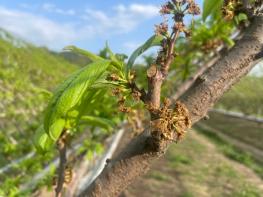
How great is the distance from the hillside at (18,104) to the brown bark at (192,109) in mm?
693

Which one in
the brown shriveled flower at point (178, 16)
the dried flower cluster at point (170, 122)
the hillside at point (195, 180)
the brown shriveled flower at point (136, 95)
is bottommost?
the hillside at point (195, 180)

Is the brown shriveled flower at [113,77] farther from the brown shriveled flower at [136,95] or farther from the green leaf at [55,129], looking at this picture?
the green leaf at [55,129]

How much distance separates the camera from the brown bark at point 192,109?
92cm

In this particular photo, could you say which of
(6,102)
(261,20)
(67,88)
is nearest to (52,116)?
(67,88)

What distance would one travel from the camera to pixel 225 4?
44.4 inches

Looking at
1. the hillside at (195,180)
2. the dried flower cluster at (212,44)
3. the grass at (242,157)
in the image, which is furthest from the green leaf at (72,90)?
the grass at (242,157)

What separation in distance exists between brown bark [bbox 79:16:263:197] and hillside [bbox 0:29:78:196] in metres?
0.69

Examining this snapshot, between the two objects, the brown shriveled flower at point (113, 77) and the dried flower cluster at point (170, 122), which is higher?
the brown shriveled flower at point (113, 77)

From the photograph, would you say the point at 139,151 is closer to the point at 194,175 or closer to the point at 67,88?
the point at 67,88

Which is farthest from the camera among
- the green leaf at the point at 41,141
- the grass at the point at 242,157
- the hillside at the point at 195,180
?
the grass at the point at 242,157

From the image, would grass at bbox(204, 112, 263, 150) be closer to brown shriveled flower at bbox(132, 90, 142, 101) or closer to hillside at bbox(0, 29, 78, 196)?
hillside at bbox(0, 29, 78, 196)

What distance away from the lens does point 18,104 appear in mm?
11172

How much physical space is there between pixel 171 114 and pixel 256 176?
24.5 feet

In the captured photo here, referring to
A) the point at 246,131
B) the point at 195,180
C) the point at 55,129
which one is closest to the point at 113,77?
the point at 55,129
